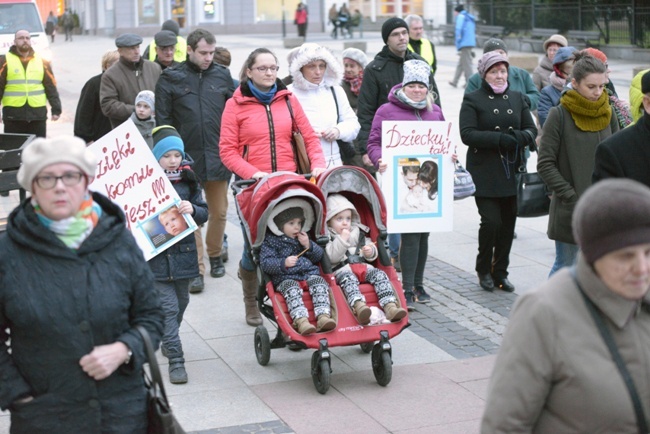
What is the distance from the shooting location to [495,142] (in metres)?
8.27

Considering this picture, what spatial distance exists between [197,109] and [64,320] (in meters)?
5.61

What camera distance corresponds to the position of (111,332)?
3.71 m

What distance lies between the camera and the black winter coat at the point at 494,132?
8.34 m

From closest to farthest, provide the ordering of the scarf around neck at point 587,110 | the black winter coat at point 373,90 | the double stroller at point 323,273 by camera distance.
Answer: the double stroller at point 323,273
the scarf around neck at point 587,110
the black winter coat at point 373,90

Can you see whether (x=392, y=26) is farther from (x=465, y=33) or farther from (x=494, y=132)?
(x=465, y=33)

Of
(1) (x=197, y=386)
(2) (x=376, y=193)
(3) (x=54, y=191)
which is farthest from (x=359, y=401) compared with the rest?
(3) (x=54, y=191)

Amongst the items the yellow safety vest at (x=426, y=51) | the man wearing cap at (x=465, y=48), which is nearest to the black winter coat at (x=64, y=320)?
the yellow safety vest at (x=426, y=51)

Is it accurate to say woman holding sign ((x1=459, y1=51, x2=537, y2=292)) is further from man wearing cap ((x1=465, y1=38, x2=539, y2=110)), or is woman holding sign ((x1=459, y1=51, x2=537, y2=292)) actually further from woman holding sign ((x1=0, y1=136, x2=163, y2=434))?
woman holding sign ((x1=0, y1=136, x2=163, y2=434))

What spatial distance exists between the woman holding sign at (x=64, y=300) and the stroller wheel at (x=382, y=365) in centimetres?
293

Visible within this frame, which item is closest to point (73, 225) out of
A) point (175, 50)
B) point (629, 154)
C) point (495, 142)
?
point (629, 154)

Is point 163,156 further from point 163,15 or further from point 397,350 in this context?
point 163,15

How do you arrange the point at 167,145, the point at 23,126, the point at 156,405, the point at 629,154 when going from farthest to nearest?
the point at 23,126 → the point at 167,145 → the point at 629,154 → the point at 156,405

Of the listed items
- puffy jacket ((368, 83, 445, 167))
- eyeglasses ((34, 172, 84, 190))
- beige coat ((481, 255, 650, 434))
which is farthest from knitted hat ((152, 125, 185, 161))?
beige coat ((481, 255, 650, 434))

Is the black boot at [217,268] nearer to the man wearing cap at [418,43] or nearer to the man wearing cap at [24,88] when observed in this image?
A: the man wearing cap at [418,43]
